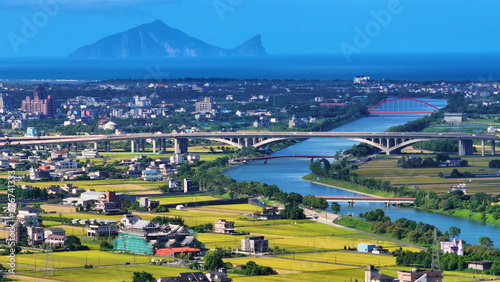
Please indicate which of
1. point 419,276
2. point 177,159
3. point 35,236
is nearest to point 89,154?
point 177,159

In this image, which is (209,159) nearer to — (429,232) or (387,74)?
(429,232)

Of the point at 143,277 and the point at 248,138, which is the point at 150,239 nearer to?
the point at 143,277

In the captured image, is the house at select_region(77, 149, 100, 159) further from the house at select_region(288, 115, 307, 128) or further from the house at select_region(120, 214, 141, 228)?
the house at select_region(120, 214, 141, 228)

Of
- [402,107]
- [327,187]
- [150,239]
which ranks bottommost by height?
[327,187]

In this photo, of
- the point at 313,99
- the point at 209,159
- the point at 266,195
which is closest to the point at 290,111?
the point at 313,99

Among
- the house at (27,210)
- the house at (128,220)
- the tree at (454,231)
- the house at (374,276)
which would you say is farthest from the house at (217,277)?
the house at (27,210)

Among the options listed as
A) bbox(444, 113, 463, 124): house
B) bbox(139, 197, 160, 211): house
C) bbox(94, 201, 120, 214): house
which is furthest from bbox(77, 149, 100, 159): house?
bbox(444, 113, 463, 124): house
